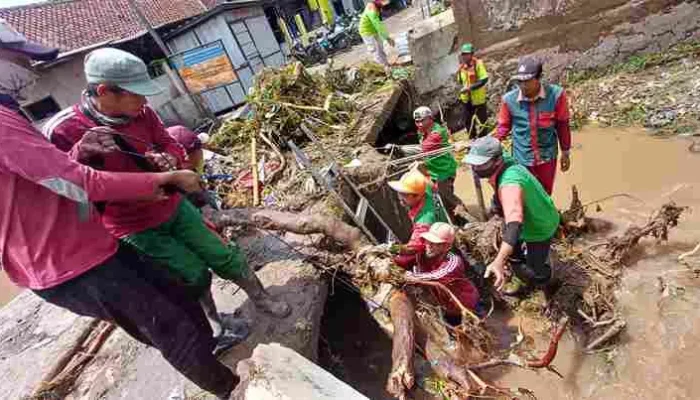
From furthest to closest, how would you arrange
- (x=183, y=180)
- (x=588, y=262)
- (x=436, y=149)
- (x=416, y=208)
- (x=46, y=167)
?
1. (x=436, y=149)
2. (x=588, y=262)
3. (x=416, y=208)
4. (x=183, y=180)
5. (x=46, y=167)

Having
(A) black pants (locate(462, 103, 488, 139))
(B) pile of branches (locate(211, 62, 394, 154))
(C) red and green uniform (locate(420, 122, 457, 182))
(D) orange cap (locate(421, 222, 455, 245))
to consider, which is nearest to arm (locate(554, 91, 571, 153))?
(C) red and green uniform (locate(420, 122, 457, 182))

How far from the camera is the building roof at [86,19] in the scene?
12.4 metres

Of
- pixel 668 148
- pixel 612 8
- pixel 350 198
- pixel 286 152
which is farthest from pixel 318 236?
pixel 612 8

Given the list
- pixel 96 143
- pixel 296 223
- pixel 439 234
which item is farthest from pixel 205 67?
pixel 439 234

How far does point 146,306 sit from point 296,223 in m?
1.49

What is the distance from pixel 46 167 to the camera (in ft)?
4.83

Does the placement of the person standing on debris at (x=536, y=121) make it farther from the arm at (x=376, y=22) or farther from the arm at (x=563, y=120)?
the arm at (x=376, y=22)

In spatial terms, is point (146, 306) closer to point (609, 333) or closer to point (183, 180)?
point (183, 180)

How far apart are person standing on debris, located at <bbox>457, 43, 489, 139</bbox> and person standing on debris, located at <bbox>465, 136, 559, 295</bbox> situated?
341cm

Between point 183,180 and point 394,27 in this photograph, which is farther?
point 394,27

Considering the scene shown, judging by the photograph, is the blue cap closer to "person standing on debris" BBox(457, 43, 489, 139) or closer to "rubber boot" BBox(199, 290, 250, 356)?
"rubber boot" BBox(199, 290, 250, 356)

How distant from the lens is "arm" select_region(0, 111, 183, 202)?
1425 mm

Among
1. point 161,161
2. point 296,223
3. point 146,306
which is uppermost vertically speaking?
point 161,161

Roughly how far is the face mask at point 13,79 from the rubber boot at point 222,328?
58.3 inches
